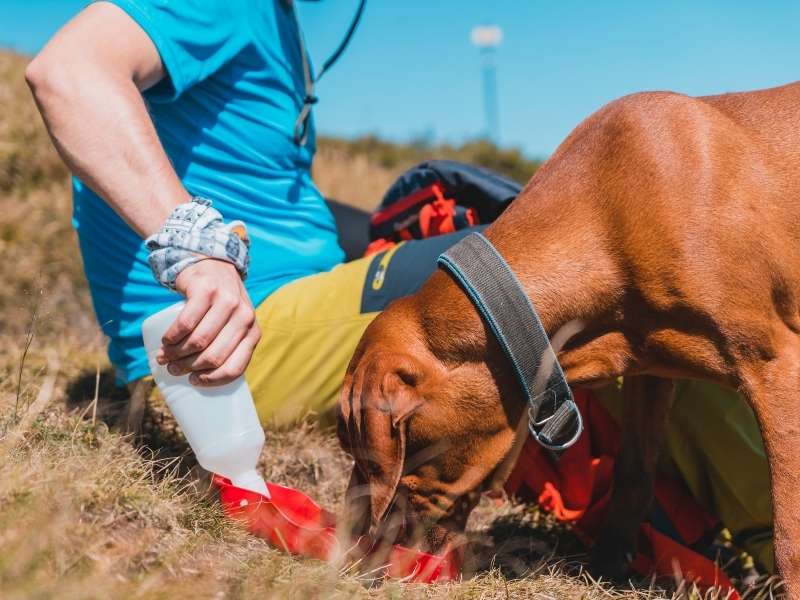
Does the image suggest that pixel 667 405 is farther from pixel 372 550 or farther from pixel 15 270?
pixel 15 270

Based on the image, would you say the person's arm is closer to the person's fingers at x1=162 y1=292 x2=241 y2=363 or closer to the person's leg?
the person's fingers at x1=162 y1=292 x2=241 y2=363

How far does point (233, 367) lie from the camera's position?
8.38 ft

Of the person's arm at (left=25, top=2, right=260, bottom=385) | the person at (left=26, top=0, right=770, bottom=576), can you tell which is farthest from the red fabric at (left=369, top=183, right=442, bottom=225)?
the person's arm at (left=25, top=2, right=260, bottom=385)

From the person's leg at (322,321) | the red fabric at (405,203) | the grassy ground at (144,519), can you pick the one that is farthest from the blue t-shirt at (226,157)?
the red fabric at (405,203)

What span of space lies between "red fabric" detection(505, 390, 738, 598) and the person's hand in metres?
1.55

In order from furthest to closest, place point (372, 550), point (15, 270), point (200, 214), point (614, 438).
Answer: point (15, 270) < point (614, 438) < point (372, 550) < point (200, 214)

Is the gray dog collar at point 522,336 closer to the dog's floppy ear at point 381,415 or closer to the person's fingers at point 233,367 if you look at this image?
the dog's floppy ear at point 381,415

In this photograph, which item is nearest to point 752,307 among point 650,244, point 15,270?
point 650,244

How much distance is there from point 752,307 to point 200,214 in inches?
67.2

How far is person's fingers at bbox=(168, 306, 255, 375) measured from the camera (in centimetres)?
249

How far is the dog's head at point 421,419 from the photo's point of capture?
108 inches

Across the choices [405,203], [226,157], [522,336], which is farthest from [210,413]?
[405,203]

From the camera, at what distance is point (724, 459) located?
3336 mm

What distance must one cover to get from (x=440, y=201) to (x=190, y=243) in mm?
1792
